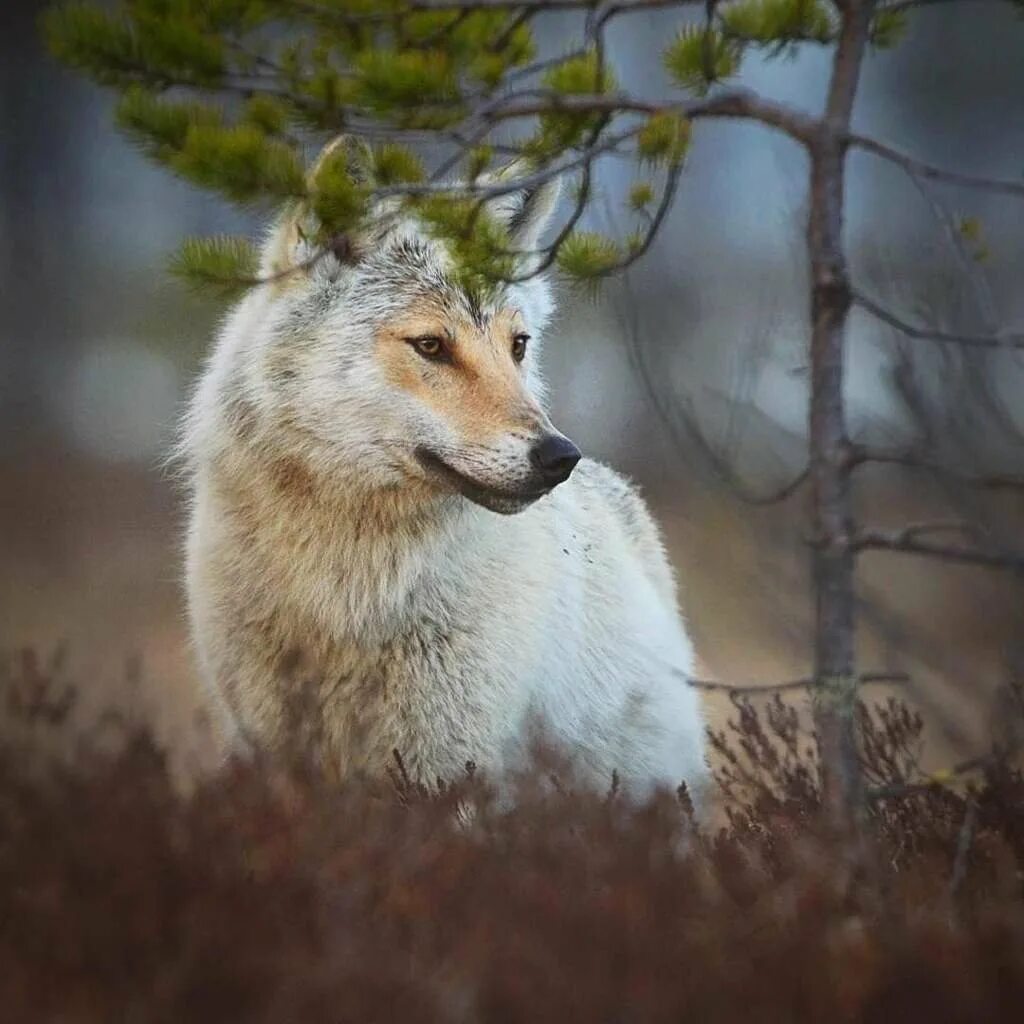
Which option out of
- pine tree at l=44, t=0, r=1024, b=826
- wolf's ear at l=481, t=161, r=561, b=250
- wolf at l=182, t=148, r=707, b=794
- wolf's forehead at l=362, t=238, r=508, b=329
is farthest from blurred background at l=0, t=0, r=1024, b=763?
pine tree at l=44, t=0, r=1024, b=826

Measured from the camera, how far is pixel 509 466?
13.2ft

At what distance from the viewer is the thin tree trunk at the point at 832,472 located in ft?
9.98

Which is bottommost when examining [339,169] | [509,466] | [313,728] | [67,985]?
[67,985]

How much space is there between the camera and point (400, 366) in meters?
4.28

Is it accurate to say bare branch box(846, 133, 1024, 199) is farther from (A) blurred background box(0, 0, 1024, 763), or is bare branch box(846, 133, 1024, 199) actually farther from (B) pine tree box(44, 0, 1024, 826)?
(A) blurred background box(0, 0, 1024, 763)

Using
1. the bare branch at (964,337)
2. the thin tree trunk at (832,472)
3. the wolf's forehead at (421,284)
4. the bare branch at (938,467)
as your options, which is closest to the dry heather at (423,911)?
the thin tree trunk at (832,472)

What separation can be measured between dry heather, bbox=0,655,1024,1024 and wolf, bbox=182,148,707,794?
1096mm

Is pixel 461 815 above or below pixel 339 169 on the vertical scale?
below

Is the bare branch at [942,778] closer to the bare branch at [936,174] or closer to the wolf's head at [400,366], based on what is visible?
the bare branch at [936,174]

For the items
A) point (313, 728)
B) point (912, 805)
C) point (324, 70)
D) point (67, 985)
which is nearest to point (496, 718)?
point (313, 728)

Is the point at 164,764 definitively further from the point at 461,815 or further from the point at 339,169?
the point at 339,169

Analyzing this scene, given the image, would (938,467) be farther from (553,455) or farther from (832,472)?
(553,455)

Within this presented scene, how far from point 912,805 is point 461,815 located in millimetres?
1156

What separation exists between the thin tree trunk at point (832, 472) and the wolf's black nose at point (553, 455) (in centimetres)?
90
